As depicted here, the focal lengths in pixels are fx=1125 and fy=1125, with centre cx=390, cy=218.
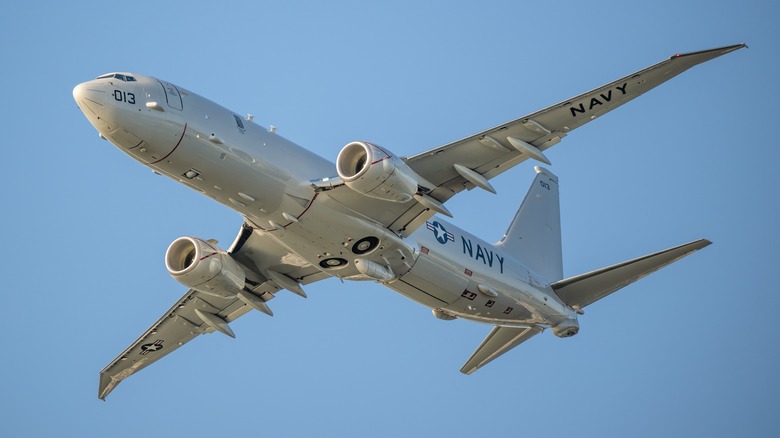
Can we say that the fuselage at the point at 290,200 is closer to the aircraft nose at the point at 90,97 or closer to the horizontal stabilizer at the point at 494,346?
the aircraft nose at the point at 90,97

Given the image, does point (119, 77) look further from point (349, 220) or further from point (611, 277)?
point (611, 277)

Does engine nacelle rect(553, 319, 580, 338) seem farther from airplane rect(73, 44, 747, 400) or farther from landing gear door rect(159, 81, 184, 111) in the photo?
landing gear door rect(159, 81, 184, 111)

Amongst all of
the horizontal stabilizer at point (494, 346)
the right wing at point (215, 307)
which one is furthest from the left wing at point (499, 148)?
the horizontal stabilizer at point (494, 346)

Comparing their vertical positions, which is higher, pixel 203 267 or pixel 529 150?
pixel 529 150

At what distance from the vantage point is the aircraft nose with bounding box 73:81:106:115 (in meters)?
35.3

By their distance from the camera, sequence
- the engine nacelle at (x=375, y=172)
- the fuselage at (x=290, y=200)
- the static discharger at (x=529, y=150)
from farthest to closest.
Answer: the static discharger at (x=529, y=150)
the engine nacelle at (x=375, y=172)
the fuselage at (x=290, y=200)

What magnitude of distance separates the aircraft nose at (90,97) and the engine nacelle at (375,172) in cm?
779

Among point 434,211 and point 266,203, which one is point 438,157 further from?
point 266,203

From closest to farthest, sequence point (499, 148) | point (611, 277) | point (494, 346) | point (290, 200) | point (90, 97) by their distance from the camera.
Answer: point (90, 97) → point (290, 200) → point (499, 148) → point (611, 277) → point (494, 346)

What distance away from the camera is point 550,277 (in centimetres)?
4759

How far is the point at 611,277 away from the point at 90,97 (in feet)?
69.8

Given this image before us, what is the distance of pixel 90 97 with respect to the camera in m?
35.4

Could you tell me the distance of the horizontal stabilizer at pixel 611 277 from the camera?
42.6 m

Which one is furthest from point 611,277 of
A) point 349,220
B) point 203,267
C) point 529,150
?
point 203,267
